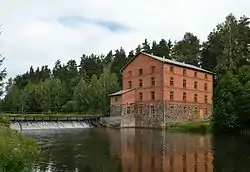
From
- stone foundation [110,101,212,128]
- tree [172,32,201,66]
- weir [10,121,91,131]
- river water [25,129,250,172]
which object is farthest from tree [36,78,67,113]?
river water [25,129,250,172]

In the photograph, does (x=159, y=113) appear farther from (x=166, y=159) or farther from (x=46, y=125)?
(x=166, y=159)

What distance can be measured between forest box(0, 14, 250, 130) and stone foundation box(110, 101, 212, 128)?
4.75 m

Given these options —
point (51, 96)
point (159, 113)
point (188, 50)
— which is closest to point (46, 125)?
point (159, 113)

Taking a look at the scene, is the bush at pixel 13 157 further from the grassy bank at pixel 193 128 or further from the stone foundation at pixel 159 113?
the stone foundation at pixel 159 113

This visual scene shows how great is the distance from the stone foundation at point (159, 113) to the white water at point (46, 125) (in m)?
6.52

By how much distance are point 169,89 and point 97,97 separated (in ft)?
71.9

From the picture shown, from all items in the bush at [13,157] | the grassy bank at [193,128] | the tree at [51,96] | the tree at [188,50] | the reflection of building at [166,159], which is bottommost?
the reflection of building at [166,159]

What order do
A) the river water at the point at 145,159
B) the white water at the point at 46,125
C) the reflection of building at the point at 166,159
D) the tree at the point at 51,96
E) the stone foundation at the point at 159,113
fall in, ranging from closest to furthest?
the river water at the point at 145,159, the reflection of building at the point at 166,159, the white water at the point at 46,125, the stone foundation at the point at 159,113, the tree at the point at 51,96

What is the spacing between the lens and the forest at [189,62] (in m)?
50.1

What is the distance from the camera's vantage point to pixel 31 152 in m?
17.4

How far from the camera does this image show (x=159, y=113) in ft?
195

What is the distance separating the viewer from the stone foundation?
59188mm

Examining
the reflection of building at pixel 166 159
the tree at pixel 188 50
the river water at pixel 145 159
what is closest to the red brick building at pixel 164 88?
the tree at pixel 188 50

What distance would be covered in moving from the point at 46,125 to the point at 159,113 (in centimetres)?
1733
